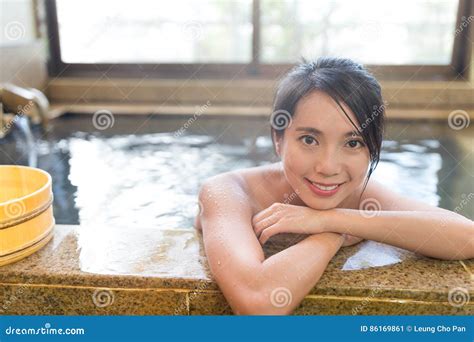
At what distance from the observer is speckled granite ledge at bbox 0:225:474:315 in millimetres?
1638

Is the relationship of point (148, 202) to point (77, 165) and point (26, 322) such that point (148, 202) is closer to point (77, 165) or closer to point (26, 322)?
point (77, 165)

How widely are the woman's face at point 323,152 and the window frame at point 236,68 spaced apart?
5.59 metres

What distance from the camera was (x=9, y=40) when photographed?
664cm

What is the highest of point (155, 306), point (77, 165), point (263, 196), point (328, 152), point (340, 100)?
point (340, 100)

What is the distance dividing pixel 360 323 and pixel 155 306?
672 millimetres

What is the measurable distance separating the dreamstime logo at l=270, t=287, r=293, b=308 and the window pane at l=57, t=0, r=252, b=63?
6.43m

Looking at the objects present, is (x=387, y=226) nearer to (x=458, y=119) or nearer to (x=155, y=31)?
(x=458, y=119)

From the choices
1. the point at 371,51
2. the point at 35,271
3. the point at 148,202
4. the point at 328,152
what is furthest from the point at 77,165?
the point at 371,51

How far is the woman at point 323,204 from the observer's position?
1.64 metres

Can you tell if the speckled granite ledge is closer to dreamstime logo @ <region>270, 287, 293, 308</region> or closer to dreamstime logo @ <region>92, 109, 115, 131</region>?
dreamstime logo @ <region>270, 287, 293, 308</region>
